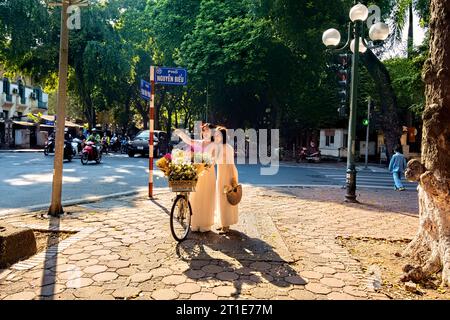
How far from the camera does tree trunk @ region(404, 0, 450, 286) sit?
4.00 metres

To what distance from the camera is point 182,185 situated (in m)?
4.96

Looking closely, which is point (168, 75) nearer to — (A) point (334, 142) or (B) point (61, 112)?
(B) point (61, 112)

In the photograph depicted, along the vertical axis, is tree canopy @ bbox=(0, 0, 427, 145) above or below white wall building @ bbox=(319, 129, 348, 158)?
above

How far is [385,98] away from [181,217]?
56.0 feet

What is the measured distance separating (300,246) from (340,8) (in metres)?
16.2

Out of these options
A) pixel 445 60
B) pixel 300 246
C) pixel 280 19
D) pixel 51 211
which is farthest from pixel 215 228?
pixel 280 19

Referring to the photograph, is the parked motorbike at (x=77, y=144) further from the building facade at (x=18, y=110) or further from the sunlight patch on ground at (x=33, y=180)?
the building facade at (x=18, y=110)

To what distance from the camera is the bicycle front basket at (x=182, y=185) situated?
4.93 metres

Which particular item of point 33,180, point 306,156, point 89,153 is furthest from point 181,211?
point 306,156

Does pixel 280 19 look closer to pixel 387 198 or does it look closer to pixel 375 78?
pixel 375 78

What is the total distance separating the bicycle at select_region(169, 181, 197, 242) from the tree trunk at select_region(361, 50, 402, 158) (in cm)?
1626

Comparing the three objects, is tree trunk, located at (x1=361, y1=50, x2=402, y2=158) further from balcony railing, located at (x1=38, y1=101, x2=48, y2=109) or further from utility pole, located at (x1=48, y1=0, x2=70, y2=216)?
balcony railing, located at (x1=38, y1=101, x2=48, y2=109)

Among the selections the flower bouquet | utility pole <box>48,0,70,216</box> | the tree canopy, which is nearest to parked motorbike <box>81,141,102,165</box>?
the tree canopy

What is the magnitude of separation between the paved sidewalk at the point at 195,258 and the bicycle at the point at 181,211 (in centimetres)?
18
